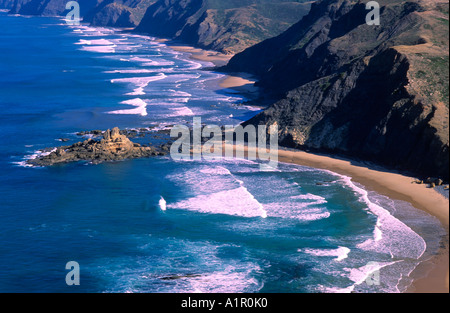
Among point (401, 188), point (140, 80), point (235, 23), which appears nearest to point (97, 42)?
point (235, 23)

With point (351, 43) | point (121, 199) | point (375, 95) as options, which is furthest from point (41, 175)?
point (351, 43)

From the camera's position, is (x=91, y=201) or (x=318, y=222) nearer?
(x=318, y=222)

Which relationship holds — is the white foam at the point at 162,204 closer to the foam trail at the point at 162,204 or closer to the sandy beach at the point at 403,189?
the foam trail at the point at 162,204

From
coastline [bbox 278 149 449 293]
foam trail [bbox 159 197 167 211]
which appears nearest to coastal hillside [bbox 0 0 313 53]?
coastline [bbox 278 149 449 293]

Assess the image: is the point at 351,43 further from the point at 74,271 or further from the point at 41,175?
the point at 74,271

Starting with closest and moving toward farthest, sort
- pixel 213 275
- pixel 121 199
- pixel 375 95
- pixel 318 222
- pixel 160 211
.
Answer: pixel 213 275
pixel 318 222
pixel 160 211
pixel 121 199
pixel 375 95

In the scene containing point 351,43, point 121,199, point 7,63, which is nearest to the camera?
point 121,199

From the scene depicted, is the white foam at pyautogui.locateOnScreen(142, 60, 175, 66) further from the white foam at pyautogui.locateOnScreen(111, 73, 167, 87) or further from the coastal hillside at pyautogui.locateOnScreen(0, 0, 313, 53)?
the coastal hillside at pyautogui.locateOnScreen(0, 0, 313, 53)
